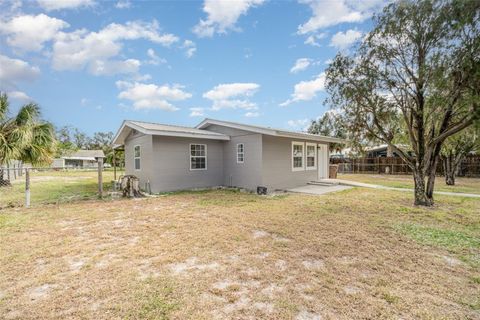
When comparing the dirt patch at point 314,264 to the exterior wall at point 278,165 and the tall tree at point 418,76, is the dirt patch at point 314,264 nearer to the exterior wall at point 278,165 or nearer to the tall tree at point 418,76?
the tall tree at point 418,76

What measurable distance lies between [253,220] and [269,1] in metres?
10.0

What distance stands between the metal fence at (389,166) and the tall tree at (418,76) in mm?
14037

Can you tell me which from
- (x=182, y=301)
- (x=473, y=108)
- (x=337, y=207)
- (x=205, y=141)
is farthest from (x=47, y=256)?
(x=473, y=108)

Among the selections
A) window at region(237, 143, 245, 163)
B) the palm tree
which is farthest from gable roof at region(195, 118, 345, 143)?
the palm tree

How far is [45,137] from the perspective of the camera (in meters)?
8.36

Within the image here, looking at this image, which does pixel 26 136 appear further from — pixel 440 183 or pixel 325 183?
pixel 440 183

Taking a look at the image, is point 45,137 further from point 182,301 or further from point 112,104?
point 112,104

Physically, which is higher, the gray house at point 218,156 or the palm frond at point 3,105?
the palm frond at point 3,105

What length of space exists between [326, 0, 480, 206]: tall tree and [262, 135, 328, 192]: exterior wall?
3.12m

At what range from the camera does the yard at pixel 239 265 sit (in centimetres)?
253

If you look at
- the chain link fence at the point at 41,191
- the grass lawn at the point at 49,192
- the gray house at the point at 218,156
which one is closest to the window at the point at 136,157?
the gray house at the point at 218,156

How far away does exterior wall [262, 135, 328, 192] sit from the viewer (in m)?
10.7

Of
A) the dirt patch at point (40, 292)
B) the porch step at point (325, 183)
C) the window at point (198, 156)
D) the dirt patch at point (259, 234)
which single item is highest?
the window at point (198, 156)

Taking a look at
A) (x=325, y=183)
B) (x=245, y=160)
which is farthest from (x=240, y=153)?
(x=325, y=183)
